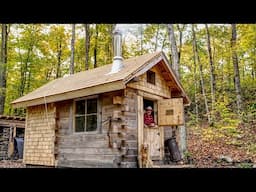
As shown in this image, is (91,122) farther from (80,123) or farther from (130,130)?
(130,130)

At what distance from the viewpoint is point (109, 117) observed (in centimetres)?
643

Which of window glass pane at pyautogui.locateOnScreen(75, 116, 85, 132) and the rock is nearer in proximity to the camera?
window glass pane at pyautogui.locateOnScreen(75, 116, 85, 132)

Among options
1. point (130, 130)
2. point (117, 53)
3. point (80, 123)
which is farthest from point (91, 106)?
point (117, 53)

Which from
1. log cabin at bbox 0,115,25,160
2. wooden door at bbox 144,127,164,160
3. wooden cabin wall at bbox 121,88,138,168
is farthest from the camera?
log cabin at bbox 0,115,25,160

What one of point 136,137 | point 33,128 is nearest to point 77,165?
point 136,137

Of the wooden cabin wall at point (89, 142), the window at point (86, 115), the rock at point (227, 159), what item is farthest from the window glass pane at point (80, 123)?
the rock at point (227, 159)

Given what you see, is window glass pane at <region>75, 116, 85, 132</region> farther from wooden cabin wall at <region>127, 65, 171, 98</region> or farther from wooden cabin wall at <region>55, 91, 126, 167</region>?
wooden cabin wall at <region>127, 65, 171, 98</region>

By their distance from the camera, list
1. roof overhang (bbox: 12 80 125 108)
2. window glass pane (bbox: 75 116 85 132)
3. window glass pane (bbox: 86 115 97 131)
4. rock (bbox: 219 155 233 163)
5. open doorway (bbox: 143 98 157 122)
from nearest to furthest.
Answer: roof overhang (bbox: 12 80 125 108)
window glass pane (bbox: 86 115 97 131)
window glass pane (bbox: 75 116 85 132)
open doorway (bbox: 143 98 157 122)
rock (bbox: 219 155 233 163)

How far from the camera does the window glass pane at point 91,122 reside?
6.77m

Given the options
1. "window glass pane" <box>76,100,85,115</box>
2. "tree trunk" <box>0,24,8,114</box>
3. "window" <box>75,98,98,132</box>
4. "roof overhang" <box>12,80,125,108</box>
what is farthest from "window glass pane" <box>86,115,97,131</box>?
"tree trunk" <box>0,24,8,114</box>

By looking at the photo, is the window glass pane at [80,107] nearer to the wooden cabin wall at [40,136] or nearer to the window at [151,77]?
the wooden cabin wall at [40,136]

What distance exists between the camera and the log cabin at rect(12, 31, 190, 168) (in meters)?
6.30

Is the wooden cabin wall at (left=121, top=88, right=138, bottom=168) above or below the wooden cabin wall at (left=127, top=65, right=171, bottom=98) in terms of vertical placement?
below
